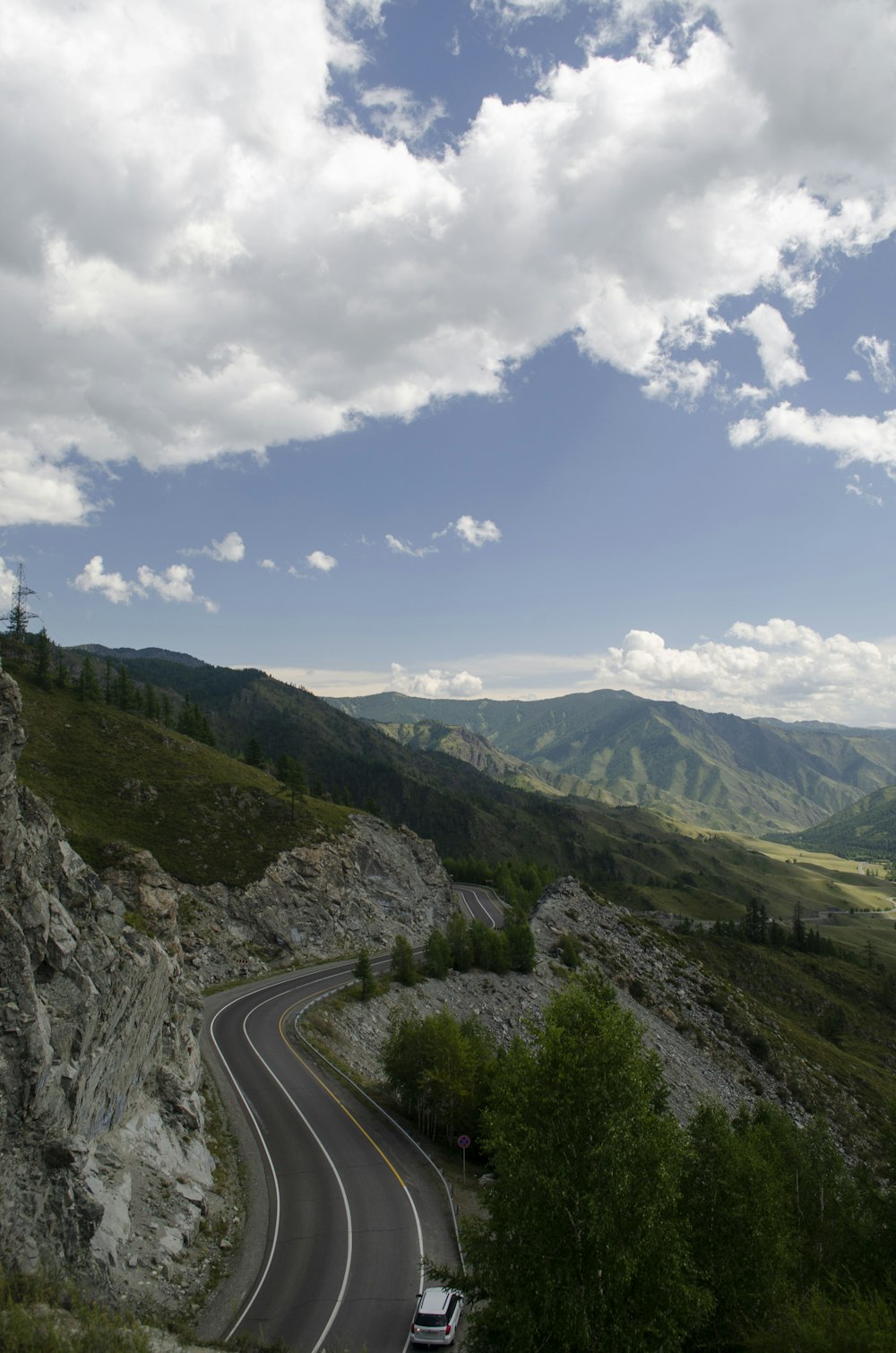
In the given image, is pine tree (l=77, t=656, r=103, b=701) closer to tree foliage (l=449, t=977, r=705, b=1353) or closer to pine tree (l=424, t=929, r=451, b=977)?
pine tree (l=424, t=929, r=451, b=977)

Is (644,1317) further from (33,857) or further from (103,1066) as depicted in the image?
(33,857)

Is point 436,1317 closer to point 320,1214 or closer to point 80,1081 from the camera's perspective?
point 320,1214

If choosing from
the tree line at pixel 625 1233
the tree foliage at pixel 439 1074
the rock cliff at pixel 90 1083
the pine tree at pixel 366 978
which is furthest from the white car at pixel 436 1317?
the pine tree at pixel 366 978

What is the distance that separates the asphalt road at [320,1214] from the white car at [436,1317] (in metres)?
1.01

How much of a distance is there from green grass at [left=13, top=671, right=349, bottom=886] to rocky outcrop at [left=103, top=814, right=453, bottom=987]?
124 inches

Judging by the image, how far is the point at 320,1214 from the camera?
30484 mm

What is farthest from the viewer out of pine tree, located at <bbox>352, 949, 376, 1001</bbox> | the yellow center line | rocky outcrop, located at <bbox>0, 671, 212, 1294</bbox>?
pine tree, located at <bbox>352, 949, 376, 1001</bbox>

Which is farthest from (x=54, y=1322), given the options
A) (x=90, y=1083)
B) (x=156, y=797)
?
(x=156, y=797)

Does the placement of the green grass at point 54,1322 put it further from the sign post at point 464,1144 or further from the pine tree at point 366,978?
the pine tree at point 366,978

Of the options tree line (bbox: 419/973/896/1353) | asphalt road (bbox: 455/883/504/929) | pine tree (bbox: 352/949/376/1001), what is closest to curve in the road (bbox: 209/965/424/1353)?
tree line (bbox: 419/973/896/1353)

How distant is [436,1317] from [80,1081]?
16.0 meters

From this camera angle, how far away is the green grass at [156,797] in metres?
84.2

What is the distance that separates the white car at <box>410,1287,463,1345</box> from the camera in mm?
22625

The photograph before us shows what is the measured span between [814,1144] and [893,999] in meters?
129
